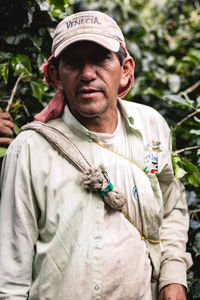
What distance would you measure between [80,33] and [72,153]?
537 mm

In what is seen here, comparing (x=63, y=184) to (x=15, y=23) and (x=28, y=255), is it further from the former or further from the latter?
(x=15, y=23)

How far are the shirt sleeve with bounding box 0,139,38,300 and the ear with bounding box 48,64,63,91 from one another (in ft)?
1.32

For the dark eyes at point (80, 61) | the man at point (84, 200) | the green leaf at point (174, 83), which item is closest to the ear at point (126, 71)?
the man at point (84, 200)

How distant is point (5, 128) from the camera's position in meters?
1.89

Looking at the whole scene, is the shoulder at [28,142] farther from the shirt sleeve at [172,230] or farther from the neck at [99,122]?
the shirt sleeve at [172,230]

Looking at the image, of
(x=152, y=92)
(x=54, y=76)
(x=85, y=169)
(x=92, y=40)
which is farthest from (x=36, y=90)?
(x=152, y=92)

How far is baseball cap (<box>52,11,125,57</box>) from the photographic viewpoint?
146 cm

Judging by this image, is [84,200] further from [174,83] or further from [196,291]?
[174,83]

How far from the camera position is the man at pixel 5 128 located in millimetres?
1843

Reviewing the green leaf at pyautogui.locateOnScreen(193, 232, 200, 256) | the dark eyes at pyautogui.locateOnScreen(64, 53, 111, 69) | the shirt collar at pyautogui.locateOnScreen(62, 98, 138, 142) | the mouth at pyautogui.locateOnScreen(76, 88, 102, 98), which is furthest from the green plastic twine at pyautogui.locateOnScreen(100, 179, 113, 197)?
the green leaf at pyautogui.locateOnScreen(193, 232, 200, 256)

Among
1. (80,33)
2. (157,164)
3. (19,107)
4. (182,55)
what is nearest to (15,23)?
(19,107)

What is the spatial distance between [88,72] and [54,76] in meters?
0.25

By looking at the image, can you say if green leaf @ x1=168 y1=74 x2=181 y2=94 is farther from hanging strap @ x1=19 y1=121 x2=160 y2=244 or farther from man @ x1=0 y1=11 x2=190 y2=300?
hanging strap @ x1=19 y1=121 x2=160 y2=244

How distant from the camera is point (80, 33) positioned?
1462 mm
